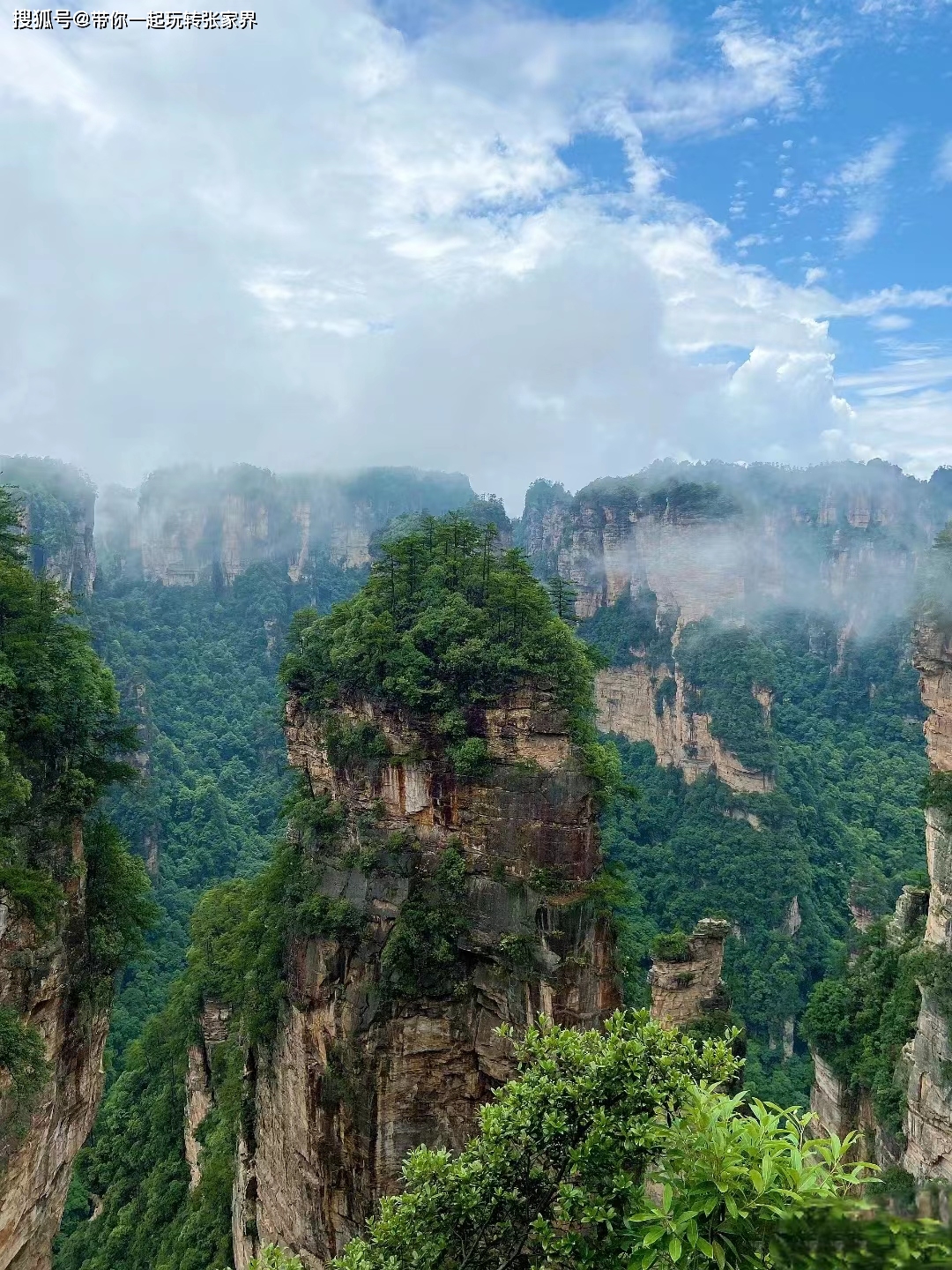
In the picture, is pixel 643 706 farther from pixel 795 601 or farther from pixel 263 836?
pixel 263 836

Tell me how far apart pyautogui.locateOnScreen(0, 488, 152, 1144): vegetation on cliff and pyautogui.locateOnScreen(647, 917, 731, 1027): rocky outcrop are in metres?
16.4

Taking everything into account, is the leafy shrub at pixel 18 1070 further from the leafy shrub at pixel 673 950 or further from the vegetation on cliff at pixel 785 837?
the vegetation on cliff at pixel 785 837

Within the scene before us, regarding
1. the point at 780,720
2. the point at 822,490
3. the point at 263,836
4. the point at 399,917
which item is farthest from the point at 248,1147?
the point at 822,490

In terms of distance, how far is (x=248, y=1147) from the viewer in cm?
2122

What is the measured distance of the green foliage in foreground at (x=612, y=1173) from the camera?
5277 millimetres

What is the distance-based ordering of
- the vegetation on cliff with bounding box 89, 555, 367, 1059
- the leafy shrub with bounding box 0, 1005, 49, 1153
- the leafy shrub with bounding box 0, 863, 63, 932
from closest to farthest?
the leafy shrub with bounding box 0, 1005, 49, 1153
the leafy shrub with bounding box 0, 863, 63, 932
the vegetation on cliff with bounding box 89, 555, 367, 1059

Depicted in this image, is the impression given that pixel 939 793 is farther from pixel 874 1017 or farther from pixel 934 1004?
pixel 874 1017

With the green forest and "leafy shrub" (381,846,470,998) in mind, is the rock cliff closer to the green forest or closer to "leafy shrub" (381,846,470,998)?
the green forest

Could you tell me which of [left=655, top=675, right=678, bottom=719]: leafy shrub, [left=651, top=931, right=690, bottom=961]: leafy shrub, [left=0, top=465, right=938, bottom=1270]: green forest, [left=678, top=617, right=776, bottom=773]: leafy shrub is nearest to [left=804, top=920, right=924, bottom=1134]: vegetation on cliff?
[left=0, top=465, right=938, bottom=1270]: green forest

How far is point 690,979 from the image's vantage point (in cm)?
2472

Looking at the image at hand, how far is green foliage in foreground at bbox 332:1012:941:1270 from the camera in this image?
5.28m

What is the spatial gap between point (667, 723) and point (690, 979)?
38.0 metres

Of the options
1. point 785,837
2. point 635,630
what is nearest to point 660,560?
point 635,630

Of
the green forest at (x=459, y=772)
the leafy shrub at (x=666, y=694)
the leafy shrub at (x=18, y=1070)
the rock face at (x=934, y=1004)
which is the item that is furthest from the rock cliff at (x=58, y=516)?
the rock face at (x=934, y=1004)
